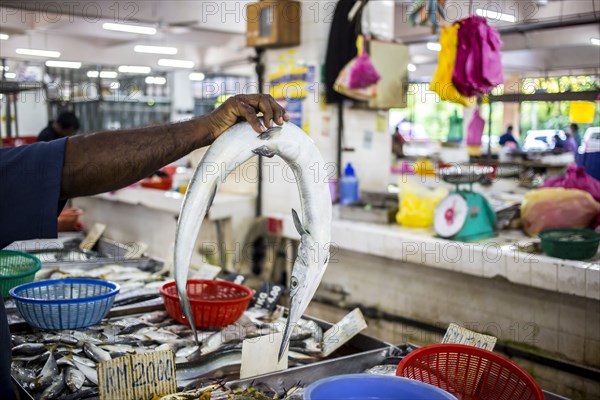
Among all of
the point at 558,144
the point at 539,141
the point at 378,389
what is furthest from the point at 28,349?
the point at 539,141

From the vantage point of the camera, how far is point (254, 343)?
6.95 ft

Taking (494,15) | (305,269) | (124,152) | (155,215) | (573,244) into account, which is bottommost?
(155,215)

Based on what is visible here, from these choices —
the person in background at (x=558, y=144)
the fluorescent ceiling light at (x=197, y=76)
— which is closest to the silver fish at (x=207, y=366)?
the person in background at (x=558, y=144)

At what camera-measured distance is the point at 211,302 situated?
8.27 feet

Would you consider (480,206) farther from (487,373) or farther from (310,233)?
(310,233)

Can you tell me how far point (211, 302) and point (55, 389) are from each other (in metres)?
0.73

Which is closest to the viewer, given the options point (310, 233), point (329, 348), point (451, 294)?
point (310, 233)

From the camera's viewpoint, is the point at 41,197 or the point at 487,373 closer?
the point at 41,197

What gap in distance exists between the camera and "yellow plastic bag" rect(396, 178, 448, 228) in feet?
15.5

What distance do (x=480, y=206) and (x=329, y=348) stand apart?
2318 millimetres

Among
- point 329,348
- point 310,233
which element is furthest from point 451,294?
point 310,233

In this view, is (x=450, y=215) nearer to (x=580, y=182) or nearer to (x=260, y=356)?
(x=580, y=182)

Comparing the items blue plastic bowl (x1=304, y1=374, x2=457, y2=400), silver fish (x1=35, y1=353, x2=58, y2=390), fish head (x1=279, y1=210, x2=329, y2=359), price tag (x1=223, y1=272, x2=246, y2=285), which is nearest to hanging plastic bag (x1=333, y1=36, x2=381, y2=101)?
price tag (x1=223, y1=272, x2=246, y2=285)

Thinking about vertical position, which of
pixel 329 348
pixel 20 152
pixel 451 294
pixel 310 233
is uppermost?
pixel 20 152
